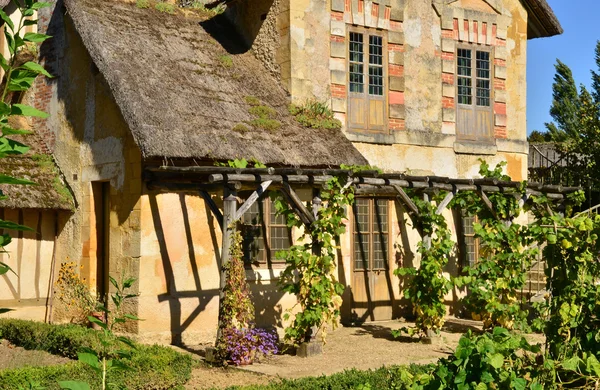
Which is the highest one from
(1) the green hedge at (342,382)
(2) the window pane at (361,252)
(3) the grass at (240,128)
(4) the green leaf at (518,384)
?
(3) the grass at (240,128)

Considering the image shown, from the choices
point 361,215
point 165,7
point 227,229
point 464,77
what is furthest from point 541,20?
point 227,229

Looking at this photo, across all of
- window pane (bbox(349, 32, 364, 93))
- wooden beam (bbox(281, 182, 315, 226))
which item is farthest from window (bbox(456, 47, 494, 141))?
wooden beam (bbox(281, 182, 315, 226))

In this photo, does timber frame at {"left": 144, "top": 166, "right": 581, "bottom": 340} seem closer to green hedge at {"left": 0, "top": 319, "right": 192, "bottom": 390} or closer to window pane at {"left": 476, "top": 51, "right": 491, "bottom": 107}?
green hedge at {"left": 0, "top": 319, "right": 192, "bottom": 390}

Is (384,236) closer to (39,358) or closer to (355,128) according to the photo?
(355,128)

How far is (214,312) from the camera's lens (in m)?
12.1

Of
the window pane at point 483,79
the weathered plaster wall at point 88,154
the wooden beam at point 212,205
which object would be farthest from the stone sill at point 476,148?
the weathered plaster wall at point 88,154

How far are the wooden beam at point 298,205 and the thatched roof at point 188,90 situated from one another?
87 cm

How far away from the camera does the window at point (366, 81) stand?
1398cm

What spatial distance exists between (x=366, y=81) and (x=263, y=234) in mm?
3316

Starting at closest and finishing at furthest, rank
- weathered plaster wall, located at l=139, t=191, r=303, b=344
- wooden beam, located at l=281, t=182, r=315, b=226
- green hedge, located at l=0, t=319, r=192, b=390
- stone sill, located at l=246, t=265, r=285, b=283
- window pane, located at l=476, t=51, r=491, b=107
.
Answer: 1. green hedge, located at l=0, t=319, r=192, b=390
2. wooden beam, located at l=281, t=182, r=315, b=226
3. weathered plaster wall, located at l=139, t=191, r=303, b=344
4. stone sill, located at l=246, t=265, r=285, b=283
5. window pane, located at l=476, t=51, r=491, b=107

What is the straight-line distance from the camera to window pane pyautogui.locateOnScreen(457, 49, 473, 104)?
1526 cm

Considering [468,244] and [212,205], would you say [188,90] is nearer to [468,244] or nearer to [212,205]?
[212,205]

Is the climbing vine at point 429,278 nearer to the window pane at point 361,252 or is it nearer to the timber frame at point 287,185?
the timber frame at point 287,185

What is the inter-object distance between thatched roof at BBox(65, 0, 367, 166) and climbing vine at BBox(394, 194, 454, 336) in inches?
53.8
